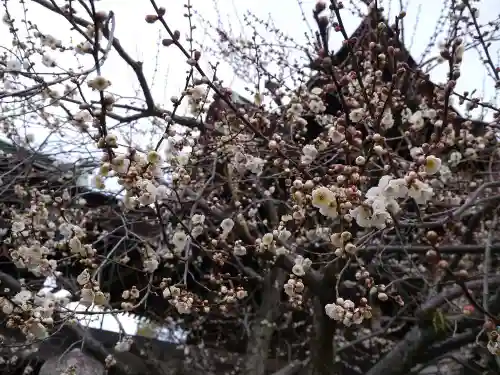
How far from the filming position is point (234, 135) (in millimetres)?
2762

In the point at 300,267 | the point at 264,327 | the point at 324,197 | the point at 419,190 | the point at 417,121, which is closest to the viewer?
the point at 419,190

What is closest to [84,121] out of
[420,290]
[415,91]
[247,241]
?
[247,241]

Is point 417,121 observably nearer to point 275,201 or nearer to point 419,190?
point 275,201

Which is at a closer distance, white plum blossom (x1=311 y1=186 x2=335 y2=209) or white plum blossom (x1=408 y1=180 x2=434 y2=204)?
white plum blossom (x1=408 y1=180 x2=434 y2=204)

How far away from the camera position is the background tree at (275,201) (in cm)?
186

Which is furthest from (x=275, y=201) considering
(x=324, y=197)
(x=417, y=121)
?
(x=324, y=197)

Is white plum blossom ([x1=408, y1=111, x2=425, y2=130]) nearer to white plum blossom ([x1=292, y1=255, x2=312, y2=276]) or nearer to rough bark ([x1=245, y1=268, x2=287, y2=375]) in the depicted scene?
white plum blossom ([x1=292, y1=255, x2=312, y2=276])

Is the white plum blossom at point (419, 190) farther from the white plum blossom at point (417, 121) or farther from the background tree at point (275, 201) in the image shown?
the white plum blossom at point (417, 121)

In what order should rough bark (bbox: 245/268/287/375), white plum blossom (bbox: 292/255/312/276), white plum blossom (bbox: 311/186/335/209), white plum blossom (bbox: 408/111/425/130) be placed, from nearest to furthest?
white plum blossom (bbox: 311/186/335/209), white plum blossom (bbox: 292/255/312/276), white plum blossom (bbox: 408/111/425/130), rough bark (bbox: 245/268/287/375)

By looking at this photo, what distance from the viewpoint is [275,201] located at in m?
4.18

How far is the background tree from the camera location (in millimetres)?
1861

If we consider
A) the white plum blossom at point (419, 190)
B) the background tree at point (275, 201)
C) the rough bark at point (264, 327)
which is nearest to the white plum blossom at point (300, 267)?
the background tree at point (275, 201)

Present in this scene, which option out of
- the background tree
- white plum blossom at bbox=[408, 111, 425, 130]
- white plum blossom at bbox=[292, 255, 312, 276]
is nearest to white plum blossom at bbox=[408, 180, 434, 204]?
the background tree

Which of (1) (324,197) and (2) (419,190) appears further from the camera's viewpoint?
(1) (324,197)
